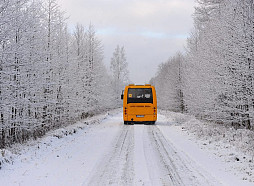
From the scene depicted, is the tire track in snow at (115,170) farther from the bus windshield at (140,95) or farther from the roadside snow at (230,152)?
the bus windshield at (140,95)

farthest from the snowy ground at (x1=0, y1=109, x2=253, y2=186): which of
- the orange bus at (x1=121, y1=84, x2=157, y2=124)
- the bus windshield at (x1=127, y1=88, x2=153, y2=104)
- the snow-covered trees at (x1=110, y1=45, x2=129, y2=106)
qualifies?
the snow-covered trees at (x1=110, y1=45, x2=129, y2=106)

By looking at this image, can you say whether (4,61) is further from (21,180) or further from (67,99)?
(67,99)

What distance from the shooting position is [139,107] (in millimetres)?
16969

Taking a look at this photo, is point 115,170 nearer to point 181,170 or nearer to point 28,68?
point 181,170

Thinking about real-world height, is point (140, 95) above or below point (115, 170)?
above

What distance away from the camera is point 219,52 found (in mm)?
14344

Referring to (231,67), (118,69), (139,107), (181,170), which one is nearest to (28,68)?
(139,107)

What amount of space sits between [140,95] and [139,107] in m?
0.97

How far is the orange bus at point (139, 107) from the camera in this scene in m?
16.9

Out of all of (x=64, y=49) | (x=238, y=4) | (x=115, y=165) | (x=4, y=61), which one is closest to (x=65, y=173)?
(x=115, y=165)

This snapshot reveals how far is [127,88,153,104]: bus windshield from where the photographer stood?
17.2 meters

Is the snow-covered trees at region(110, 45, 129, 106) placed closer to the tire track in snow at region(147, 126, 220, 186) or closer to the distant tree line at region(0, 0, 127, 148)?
the distant tree line at region(0, 0, 127, 148)

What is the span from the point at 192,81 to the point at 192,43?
819 cm

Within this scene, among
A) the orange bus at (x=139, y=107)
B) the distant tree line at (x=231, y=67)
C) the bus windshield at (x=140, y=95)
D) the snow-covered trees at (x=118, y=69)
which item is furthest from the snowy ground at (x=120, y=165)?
the snow-covered trees at (x=118, y=69)
